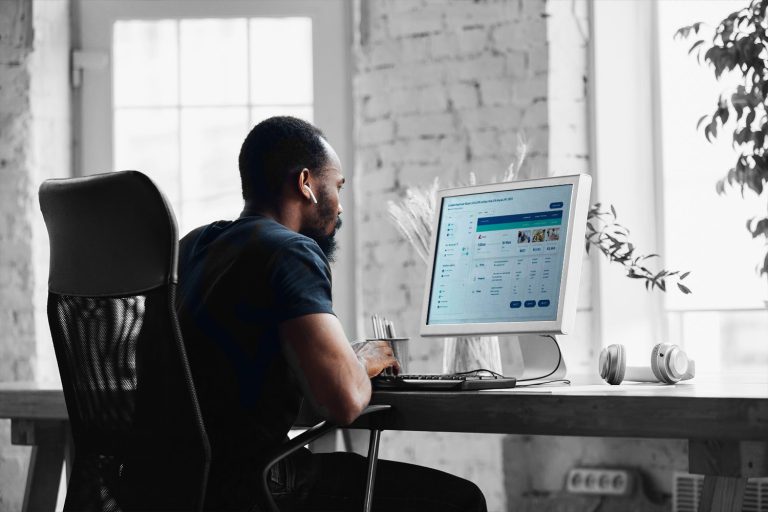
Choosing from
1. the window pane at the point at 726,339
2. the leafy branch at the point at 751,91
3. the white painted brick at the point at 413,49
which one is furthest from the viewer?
the white painted brick at the point at 413,49

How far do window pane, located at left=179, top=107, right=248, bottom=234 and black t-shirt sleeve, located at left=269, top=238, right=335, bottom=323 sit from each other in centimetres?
188

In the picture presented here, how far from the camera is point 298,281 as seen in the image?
177 cm

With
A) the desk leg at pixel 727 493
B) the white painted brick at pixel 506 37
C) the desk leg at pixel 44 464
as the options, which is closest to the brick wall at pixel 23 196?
the desk leg at pixel 44 464


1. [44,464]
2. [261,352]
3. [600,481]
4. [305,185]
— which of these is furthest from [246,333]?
[600,481]

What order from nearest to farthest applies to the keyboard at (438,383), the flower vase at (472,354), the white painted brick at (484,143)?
the keyboard at (438,383), the flower vase at (472,354), the white painted brick at (484,143)

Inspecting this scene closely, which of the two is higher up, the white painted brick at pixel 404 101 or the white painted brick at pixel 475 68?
the white painted brick at pixel 475 68

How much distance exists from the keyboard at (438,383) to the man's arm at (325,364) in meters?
0.22

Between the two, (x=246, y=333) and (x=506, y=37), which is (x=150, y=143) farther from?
(x=246, y=333)

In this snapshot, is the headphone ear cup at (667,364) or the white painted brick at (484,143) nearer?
the headphone ear cup at (667,364)

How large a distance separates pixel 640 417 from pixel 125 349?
87 centimetres

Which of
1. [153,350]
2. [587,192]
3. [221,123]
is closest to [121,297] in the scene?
[153,350]

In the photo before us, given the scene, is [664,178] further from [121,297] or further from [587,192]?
[121,297]

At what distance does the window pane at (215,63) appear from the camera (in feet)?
12.0

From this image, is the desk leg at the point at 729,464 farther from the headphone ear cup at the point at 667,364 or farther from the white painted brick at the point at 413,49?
the white painted brick at the point at 413,49
